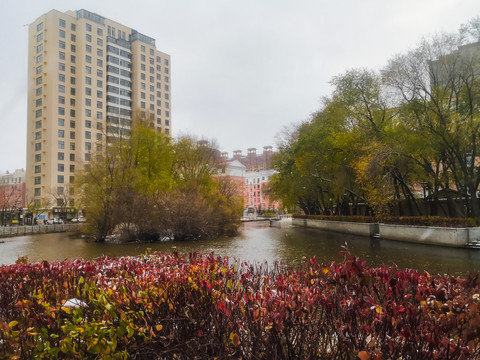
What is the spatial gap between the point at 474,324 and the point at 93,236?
116ft

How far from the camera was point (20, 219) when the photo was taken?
56375 millimetres

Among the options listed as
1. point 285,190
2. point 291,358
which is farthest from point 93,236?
point 291,358

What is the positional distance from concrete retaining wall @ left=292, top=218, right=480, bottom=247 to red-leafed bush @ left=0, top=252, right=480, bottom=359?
778 inches

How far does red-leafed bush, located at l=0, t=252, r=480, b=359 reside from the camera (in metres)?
2.83

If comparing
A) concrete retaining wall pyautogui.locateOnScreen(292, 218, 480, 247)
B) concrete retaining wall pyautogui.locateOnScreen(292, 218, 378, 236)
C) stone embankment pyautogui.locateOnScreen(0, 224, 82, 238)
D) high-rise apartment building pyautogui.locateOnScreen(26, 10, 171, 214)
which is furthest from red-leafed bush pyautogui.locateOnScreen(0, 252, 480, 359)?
high-rise apartment building pyautogui.locateOnScreen(26, 10, 171, 214)

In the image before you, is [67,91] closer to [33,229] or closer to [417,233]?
[33,229]

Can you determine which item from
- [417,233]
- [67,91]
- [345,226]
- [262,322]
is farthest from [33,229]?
[262,322]

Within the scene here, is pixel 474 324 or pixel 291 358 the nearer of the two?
pixel 474 324

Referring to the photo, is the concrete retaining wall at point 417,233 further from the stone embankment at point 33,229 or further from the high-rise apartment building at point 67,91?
the high-rise apartment building at point 67,91

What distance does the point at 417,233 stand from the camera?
965 inches

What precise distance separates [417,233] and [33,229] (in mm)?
42673

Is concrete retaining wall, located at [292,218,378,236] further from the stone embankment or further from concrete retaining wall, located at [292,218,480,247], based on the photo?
the stone embankment

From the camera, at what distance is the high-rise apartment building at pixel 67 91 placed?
224 ft

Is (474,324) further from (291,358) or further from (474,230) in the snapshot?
(474,230)
